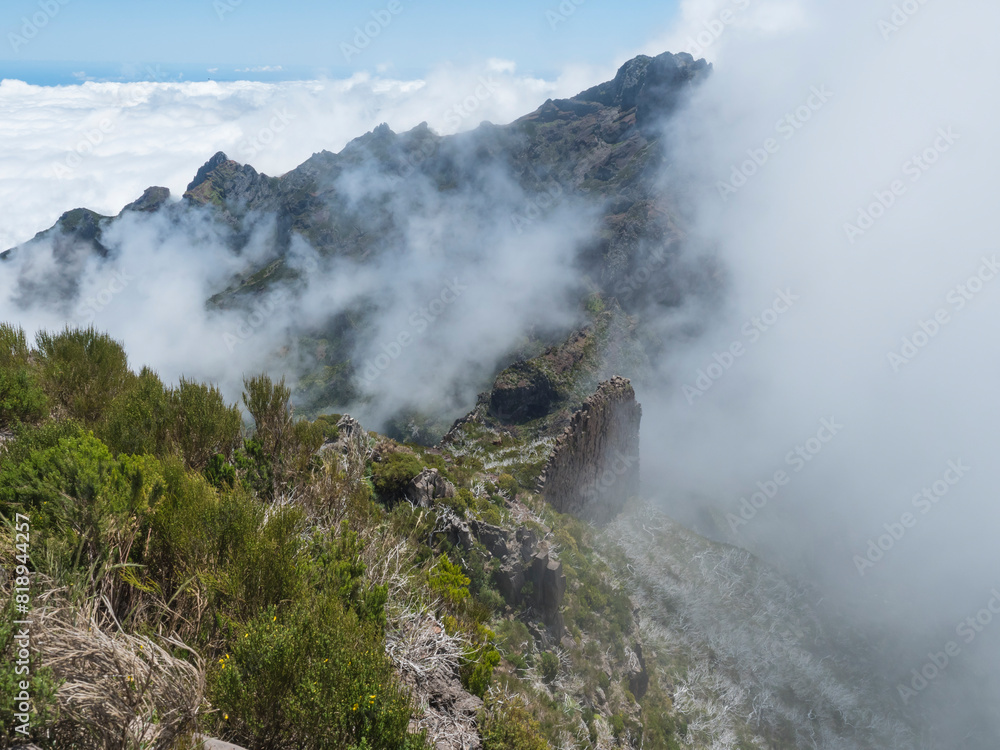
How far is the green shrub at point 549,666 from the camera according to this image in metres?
15.3

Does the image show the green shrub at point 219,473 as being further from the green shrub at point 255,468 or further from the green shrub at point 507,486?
the green shrub at point 507,486

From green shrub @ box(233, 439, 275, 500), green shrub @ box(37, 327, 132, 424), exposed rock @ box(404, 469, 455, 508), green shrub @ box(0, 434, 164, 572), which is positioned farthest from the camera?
exposed rock @ box(404, 469, 455, 508)

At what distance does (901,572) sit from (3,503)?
16714 cm

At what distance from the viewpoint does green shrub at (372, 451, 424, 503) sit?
50.7 feet

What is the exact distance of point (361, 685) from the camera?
13.9ft

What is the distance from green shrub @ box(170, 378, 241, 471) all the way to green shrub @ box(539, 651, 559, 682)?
1155 centimetres

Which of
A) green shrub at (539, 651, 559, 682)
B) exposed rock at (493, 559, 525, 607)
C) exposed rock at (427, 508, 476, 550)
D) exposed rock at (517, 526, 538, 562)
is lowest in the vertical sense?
green shrub at (539, 651, 559, 682)

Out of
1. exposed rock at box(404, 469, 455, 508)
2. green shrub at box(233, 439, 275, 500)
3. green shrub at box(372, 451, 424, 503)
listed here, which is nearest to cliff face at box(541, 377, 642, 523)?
exposed rock at box(404, 469, 455, 508)

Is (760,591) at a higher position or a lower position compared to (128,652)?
lower

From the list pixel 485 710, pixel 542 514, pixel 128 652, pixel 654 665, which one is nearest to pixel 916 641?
pixel 654 665

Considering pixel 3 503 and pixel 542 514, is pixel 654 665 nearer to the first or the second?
pixel 542 514

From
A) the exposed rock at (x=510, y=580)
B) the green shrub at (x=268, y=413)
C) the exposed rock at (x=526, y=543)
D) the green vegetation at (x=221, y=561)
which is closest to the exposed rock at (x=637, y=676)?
the exposed rock at (x=526, y=543)

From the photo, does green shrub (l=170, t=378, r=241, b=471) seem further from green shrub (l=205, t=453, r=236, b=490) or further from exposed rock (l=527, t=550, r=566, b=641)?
exposed rock (l=527, t=550, r=566, b=641)

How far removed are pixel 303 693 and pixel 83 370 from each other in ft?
32.4
